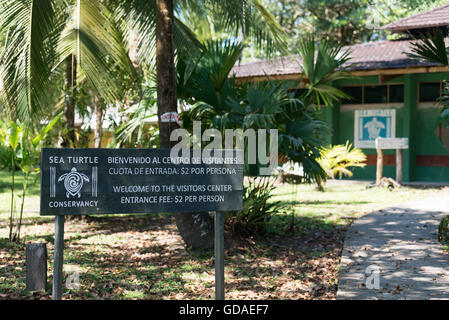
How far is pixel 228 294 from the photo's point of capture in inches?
210

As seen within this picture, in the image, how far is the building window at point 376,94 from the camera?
1574 cm

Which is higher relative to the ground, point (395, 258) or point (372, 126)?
point (372, 126)

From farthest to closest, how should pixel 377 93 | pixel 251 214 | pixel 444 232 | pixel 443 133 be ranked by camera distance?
pixel 377 93
pixel 443 133
pixel 251 214
pixel 444 232

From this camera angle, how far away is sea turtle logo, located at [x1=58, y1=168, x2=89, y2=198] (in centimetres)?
404

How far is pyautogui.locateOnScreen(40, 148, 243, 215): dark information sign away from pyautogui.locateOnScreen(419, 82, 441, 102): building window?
1230 centimetres

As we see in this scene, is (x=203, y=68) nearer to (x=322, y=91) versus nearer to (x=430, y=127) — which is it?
(x=322, y=91)

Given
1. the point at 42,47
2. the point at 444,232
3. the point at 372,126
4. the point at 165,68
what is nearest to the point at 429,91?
the point at 372,126

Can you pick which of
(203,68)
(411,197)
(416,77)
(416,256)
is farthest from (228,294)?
(416,77)

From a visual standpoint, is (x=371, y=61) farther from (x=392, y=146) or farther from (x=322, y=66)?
Answer: (x=322, y=66)

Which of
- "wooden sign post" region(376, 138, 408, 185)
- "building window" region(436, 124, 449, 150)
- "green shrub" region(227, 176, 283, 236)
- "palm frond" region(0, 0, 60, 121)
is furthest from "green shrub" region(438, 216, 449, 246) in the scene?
"wooden sign post" region(376, 138, 408, 185)

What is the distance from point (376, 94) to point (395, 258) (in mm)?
10391

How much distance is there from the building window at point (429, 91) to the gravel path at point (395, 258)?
6.75 m

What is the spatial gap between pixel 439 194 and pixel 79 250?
8627 millimetres

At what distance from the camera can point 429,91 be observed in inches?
597
